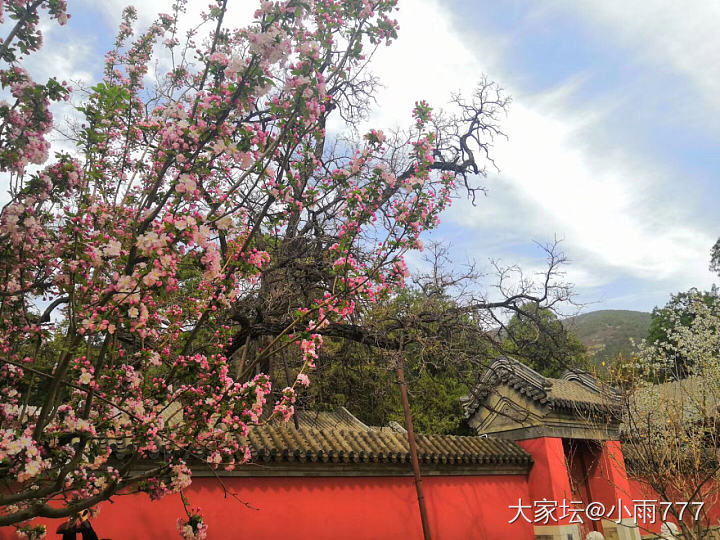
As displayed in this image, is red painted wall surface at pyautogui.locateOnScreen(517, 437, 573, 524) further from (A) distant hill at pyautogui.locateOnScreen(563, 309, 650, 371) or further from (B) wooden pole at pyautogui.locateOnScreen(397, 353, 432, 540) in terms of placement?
(A) distant hill at pyautogui.locateOnScreen(563, 309, 650, 371)

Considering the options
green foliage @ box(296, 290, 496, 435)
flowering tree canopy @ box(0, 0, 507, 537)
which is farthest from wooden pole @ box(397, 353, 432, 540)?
flowering tree canopy @ box(0, 0, 507, 537)

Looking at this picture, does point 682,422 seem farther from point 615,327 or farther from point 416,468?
point 615,327

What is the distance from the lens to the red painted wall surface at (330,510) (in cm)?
722

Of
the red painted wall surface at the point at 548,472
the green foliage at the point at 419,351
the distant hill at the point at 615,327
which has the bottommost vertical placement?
the red painted wall surface at the point at 548,472

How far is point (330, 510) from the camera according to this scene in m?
8.58

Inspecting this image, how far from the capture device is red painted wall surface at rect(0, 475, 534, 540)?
722cm

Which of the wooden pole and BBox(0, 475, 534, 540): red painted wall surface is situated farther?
the wooden pole

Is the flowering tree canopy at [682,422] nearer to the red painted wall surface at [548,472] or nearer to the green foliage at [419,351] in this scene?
the red painted wall surface at [548,472]

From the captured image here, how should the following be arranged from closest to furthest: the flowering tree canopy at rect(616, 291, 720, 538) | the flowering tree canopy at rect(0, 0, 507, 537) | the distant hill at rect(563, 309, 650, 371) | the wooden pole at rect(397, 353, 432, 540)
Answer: the flowering tree canopy at rect(0, 0, 507, 537)
the flowering tree canopy at rect(616, 291, 720, 538)
the wooden pole at rect(397, 353, 432, 540)
the distant hill at rect(563, 309, 650, 371)

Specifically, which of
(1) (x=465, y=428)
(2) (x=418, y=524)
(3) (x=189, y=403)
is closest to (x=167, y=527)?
(3) (x=189, y=403)

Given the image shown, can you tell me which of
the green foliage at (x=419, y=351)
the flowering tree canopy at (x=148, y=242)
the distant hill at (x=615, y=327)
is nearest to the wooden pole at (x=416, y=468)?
the green foliage at (x=419, y=351)

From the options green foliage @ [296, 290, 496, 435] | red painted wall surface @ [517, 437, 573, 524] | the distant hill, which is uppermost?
the distant hill

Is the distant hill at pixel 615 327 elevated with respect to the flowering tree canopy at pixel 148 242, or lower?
elevated

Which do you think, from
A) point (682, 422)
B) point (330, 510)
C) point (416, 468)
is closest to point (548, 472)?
point (682, 422)
